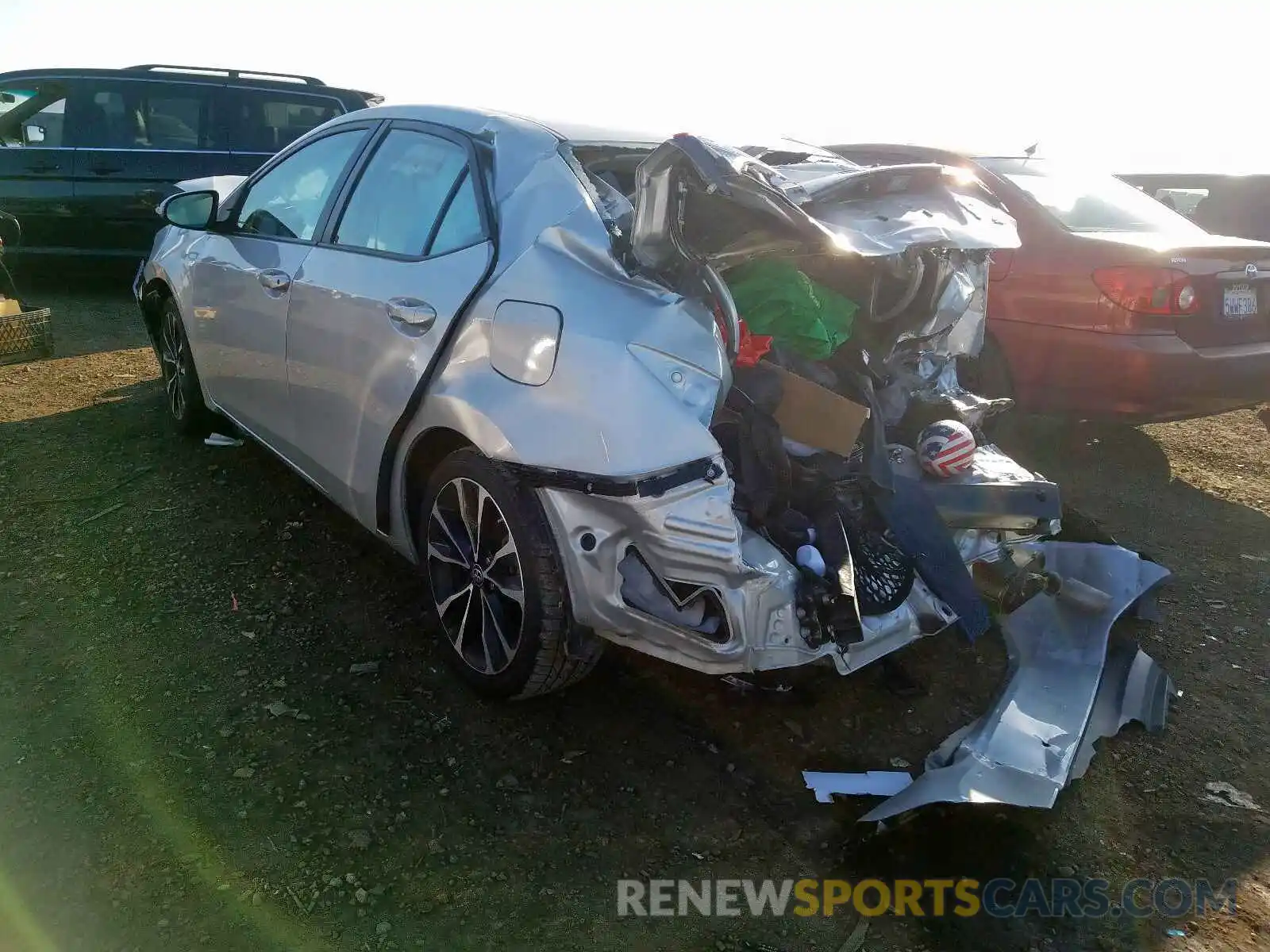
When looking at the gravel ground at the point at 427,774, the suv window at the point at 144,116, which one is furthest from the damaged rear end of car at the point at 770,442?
the suv window at the point at 144,116

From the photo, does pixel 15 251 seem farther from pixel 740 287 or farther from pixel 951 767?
pixel 951 767

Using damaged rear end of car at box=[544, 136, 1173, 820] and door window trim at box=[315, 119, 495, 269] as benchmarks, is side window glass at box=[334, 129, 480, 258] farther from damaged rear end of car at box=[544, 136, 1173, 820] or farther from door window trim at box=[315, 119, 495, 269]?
damaged rear end of car at box=[544, 136, 1173, 820]

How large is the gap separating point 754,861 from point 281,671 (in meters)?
1.62

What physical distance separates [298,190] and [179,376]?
1524mm

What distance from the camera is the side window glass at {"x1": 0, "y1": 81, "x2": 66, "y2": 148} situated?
834 cm

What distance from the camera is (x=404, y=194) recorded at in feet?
10.8

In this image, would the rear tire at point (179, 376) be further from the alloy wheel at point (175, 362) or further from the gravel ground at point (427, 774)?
the gravel ground at point (427, 774)

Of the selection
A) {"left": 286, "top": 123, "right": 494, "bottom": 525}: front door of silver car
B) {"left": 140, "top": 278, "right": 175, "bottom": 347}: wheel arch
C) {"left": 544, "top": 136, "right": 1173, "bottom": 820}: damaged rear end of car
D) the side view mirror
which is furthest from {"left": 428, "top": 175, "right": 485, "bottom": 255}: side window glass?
{"left": 140, "top": 278, "right": 175, "bottom": 347}: wheel arch

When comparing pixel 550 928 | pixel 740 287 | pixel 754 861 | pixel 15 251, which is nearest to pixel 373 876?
pixel 550 928

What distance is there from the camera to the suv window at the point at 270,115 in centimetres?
860

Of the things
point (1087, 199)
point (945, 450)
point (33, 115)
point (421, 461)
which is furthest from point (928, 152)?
point (33, 115)

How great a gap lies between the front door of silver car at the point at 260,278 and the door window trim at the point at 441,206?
8 centimetres

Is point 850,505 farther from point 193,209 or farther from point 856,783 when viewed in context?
A: point 193,209

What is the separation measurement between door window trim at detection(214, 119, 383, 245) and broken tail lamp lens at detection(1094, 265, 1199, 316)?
3.61 m
